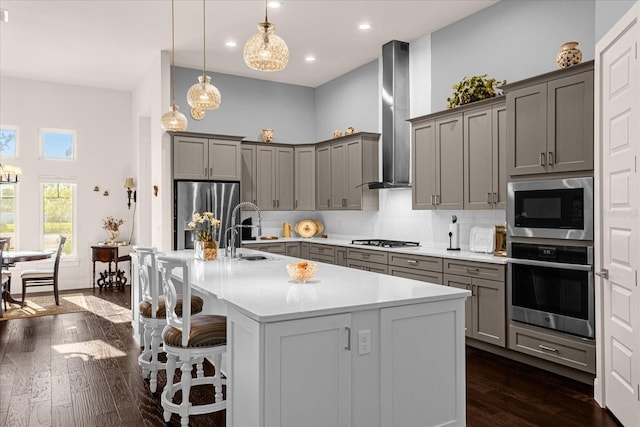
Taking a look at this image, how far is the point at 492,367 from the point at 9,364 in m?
4.27

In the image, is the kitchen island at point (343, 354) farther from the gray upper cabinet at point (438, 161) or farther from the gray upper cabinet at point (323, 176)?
the gray upper cabinet at point (323, 176)

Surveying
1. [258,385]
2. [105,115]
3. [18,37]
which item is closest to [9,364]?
[258,385]

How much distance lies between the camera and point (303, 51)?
6.38 metres

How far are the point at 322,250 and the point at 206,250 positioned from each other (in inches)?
112

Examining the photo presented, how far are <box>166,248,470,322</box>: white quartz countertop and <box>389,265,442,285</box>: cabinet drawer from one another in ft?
5.49

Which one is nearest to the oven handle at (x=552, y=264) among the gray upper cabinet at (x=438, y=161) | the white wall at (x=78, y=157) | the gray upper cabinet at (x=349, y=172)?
the gray upper cabinet at (x=438, y=161)

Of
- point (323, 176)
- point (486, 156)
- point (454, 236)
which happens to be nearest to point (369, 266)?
point (454, 236)

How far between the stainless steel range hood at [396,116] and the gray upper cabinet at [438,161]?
43 centimetres

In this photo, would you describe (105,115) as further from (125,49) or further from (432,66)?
(432,66)

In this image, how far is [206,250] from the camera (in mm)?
4086

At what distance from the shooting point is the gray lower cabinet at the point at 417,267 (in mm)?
4762

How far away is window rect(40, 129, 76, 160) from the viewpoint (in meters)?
8.02

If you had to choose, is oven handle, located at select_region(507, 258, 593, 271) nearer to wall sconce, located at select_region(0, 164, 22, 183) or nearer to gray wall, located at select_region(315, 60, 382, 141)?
gray wall, located at select_region(315, 60, 382, 141)

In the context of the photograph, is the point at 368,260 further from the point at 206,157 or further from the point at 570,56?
the point at 570,56
